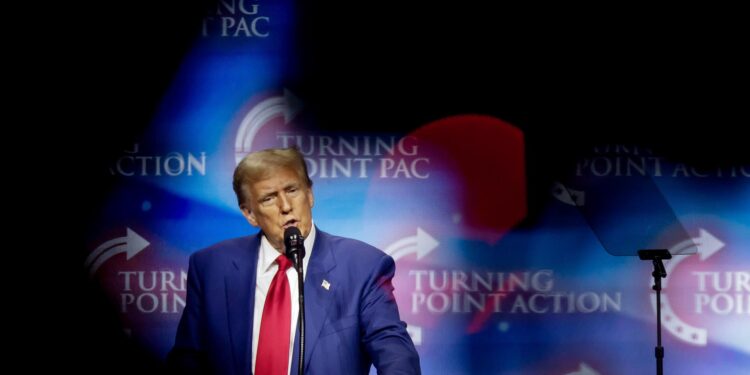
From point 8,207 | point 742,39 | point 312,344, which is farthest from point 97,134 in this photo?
point 742,39

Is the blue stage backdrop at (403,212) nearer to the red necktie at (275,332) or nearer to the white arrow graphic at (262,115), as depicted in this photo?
the white arrow graphic at (262,115)

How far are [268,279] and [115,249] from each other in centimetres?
149

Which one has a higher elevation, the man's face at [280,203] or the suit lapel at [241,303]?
the man's face at [280,203]

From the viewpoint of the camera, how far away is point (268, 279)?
8.34 feet

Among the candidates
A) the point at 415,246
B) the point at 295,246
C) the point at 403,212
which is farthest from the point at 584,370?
the point at 295,246

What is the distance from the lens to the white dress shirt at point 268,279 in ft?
8.02

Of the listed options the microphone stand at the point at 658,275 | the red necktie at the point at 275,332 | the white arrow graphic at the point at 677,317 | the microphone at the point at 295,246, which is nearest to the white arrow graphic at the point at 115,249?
the red necktie at the point at 275,332

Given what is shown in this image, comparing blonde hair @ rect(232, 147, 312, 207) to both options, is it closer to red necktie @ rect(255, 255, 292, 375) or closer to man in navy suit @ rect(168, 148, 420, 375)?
man in navy suit @ rect(168, 148, 420, 375)

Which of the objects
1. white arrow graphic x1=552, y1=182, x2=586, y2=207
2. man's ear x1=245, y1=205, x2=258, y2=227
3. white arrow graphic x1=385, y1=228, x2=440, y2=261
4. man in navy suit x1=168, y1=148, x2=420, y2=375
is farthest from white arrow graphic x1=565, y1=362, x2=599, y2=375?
man's ear x1=245, y1=205, x2=258, y2=227

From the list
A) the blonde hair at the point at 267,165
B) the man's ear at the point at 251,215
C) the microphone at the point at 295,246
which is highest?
the blonde hair at the point at 267,165

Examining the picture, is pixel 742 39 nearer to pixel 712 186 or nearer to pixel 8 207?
pixel 712 186

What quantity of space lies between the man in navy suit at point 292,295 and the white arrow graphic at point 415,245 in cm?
117

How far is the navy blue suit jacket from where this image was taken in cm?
239

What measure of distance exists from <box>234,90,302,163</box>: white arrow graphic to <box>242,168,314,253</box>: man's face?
1.14 metres
